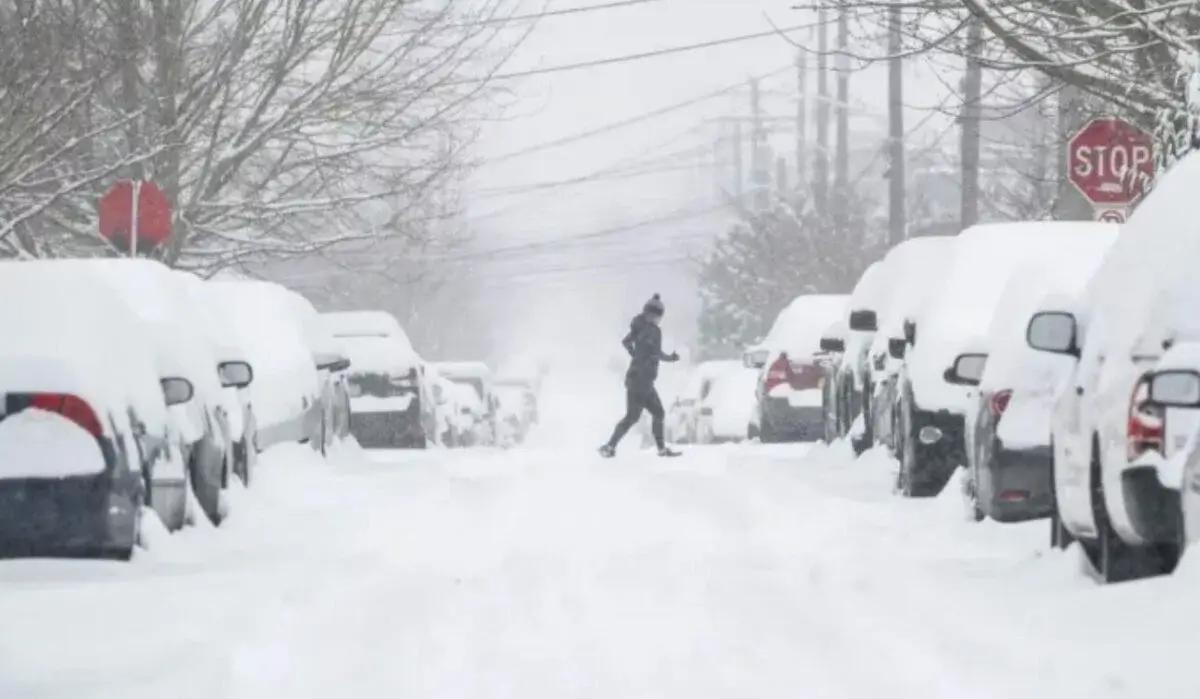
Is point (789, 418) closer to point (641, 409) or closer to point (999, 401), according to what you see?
point (641, 409)

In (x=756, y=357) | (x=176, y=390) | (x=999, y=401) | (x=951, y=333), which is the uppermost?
(x=951, y=333)

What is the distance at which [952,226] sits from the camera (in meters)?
48.4

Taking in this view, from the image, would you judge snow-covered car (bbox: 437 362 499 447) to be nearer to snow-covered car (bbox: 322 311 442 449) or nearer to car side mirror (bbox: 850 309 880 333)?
snow-covered car (bbox: 322 311 442 449)

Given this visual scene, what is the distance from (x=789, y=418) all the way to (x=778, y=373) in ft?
1.72

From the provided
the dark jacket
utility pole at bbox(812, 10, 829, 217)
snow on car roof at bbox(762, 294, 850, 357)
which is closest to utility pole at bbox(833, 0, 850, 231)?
utility pole at bbox(812, 10, 829, 217)

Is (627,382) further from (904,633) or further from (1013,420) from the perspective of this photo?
(904,633)

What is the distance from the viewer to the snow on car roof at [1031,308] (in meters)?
13.0

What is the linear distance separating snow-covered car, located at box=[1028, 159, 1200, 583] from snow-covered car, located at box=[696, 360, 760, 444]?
2302cm

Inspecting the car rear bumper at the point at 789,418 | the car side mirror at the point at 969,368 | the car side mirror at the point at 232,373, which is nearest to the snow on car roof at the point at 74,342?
the car side mirror at the point at 232,373

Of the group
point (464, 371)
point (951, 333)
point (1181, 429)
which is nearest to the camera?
point (1181, 429)

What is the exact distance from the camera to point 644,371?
23812 millimetres

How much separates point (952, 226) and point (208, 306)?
1300 inches

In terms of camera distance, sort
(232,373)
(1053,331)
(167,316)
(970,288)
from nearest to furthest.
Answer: (1053,331)
(167,316)
(232,373)
(970,288)

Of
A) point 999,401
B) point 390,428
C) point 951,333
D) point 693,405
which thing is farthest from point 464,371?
point 999,401
